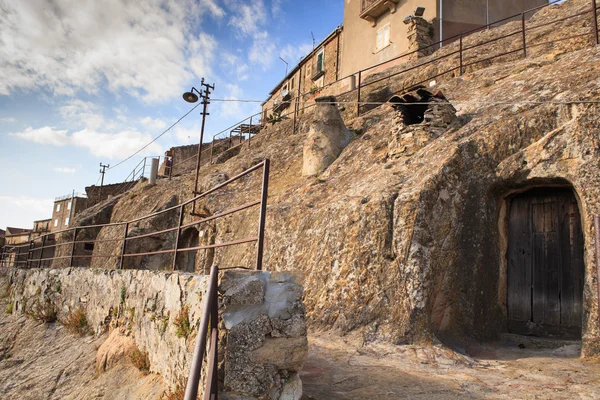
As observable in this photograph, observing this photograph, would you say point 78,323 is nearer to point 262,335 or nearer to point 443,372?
point 262,335

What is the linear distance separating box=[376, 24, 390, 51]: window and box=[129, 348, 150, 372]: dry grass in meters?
18.8

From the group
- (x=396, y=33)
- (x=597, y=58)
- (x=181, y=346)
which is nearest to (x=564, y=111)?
(x=597, y=58)

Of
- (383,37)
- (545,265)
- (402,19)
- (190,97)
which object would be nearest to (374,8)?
(383,37)

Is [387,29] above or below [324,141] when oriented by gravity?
above

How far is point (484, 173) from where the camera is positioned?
705 centimetres

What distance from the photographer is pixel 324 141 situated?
11.3m

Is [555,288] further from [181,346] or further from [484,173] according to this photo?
[181,346]

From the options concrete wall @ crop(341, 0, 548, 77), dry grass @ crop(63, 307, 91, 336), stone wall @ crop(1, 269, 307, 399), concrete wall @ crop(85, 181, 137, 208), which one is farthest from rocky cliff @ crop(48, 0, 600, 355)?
concrete wall @ crop(85, 181, 137, 208)

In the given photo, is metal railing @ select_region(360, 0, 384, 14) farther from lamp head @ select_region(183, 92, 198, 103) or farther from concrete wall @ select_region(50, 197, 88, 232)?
concrete wall @ select_region(50, 197, 88, 232)

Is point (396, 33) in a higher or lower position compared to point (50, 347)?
higher

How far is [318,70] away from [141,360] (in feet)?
81.6

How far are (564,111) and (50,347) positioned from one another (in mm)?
8577

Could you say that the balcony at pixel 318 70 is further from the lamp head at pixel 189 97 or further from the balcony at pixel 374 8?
the lamp head at pixel 189 97

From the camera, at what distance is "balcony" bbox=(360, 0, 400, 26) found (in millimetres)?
19922
